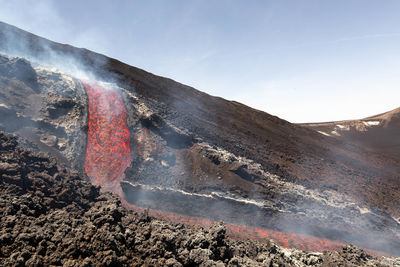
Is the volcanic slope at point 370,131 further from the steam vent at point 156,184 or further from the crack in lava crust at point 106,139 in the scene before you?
the crack in lava crust at point 106,139

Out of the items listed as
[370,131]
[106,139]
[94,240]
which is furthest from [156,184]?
[370,131]

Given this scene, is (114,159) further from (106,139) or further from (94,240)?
(94,240)

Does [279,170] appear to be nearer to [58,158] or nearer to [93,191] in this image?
[93,191]

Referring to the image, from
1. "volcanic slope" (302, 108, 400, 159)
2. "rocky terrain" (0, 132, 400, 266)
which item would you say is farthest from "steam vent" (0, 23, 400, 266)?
"volcanic slope" (302, 108, 400, 159)

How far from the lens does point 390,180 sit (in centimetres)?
1781

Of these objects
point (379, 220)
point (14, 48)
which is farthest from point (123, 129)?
point (379, 220)

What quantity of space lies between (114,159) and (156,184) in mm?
2944

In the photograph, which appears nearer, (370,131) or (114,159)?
(114,159)

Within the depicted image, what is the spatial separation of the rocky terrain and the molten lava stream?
3057 millimetres

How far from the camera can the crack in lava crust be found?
1261cm

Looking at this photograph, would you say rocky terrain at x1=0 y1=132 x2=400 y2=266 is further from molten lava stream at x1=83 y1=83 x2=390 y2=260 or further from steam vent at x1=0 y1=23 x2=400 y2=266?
molten lava stream at x1=83 y1=83 x2=390 y2=260

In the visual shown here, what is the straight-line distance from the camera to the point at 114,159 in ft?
43.7

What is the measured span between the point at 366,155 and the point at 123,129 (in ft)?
74.3

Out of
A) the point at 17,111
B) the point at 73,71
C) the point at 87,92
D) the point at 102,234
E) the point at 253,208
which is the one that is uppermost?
the point at 73,71
